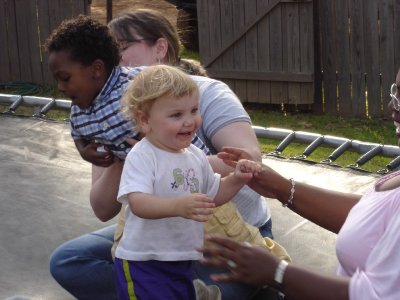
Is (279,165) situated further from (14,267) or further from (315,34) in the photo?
(315,34)

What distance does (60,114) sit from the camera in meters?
7.26

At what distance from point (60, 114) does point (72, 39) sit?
5118 mm

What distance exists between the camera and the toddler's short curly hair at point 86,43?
2215mm

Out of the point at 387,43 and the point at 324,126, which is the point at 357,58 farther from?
the point at 324,126

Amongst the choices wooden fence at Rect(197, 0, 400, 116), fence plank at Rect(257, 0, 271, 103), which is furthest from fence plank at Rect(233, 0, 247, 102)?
fence plank at Rect(257, 0, 271, 103)

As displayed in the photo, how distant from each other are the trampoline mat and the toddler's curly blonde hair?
93cm

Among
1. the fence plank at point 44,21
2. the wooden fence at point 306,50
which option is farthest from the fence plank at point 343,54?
the fence plank at point 44,21

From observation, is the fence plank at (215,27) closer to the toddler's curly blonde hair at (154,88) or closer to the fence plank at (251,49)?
the fence plank at (251,49)

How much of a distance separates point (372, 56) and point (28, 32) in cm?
388

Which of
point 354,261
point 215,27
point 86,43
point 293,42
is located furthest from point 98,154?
point 215,27

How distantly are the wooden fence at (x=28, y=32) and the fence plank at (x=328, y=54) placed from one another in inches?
105

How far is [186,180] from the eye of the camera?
6.44ft

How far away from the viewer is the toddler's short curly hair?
221cm

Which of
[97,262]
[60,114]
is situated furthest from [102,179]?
[60,114]
